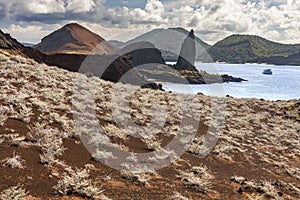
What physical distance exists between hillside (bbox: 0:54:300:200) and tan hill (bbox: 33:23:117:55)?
49503 millimetres

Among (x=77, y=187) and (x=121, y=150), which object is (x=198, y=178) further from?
(x=77, y=187)

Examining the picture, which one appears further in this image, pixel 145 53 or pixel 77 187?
pixel 145 53

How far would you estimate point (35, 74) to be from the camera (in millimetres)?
21812

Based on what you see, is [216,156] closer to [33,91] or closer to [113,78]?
[33,91]

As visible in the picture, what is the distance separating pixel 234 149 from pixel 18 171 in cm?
1240

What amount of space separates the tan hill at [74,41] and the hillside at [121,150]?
49503 mm

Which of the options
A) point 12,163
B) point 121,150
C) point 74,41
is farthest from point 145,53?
point 12,163

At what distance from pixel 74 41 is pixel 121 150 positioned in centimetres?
6679

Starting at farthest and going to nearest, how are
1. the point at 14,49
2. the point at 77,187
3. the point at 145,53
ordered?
the point at 145,53, the point at 14,49, the point at 77,187

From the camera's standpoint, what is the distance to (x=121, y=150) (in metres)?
12.5

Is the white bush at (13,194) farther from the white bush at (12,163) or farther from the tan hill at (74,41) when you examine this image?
the tan hill at (74,41)

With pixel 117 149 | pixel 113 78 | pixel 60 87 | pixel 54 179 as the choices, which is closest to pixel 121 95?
pixel 60 87

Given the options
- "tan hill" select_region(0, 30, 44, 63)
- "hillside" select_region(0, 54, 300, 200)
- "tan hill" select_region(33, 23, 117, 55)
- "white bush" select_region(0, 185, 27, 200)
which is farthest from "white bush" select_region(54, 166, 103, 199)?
"tan hill" select_region(33, 23, 117, 55)

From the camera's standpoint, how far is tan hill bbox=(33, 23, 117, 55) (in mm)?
71312
